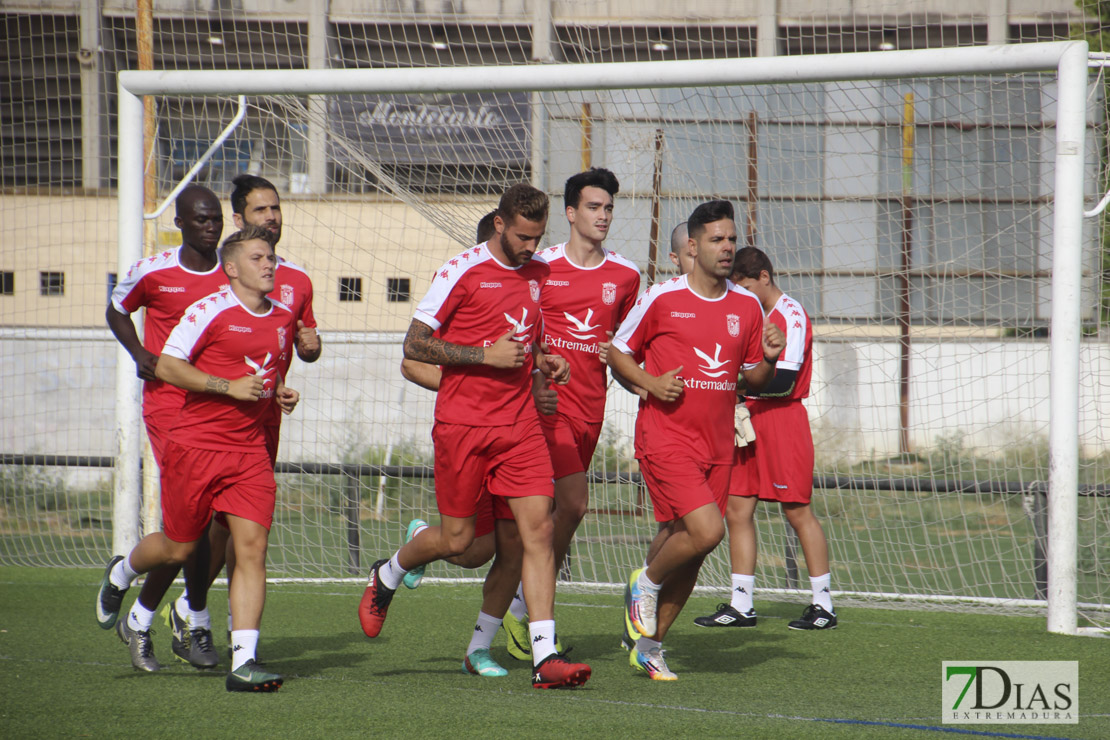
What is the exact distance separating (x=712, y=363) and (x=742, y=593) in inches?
86.4

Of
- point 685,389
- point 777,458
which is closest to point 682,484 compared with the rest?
point 685,389

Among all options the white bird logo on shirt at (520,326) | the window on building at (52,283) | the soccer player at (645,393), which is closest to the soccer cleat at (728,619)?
the soccer player at (645,393)

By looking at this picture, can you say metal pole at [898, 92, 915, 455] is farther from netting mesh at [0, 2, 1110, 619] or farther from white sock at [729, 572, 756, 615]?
white sock at [729, 572, 756, 615]

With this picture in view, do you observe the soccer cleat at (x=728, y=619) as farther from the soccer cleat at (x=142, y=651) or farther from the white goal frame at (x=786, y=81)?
the soccer cleat at (x=142, y=651)

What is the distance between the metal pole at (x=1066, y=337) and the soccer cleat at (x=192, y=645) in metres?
4.63

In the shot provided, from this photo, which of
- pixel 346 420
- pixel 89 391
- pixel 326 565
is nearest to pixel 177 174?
pixel 89 391

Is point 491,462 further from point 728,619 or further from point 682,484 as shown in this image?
point 728,619

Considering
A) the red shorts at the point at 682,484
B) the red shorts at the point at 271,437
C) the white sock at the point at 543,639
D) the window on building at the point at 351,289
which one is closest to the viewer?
the white sock at the point at 543,639

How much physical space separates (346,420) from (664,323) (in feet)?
20.5

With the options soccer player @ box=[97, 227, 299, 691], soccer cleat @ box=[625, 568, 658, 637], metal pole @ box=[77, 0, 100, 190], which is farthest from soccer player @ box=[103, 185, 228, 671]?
metal pole @ box=[77, 0, 100, 190]

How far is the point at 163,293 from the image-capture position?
546 cm

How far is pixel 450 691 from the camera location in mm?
4566

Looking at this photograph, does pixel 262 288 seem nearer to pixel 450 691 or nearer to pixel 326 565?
pixel 450 691

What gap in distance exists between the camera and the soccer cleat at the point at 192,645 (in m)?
5.00
